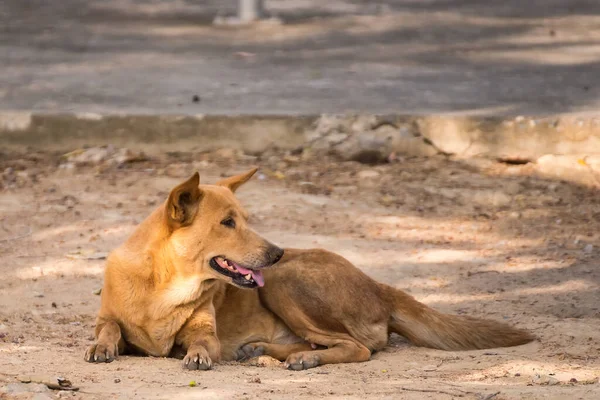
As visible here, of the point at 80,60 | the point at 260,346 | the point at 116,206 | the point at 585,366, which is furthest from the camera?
the point at 80,60

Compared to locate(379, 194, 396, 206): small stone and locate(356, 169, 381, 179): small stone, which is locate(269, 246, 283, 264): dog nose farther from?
locate(356, 169, 381, 179): small stone

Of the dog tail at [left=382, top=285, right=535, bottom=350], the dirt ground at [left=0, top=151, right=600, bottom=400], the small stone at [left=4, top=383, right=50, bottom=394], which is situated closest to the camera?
the small stone at [left=4, top=383, right=50, bottom=394]

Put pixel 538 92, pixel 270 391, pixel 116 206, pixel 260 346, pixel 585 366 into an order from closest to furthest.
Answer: pixel 270 391 → pixel 585 366 → pixel 260 346 → pixel 116 206 → pixel 538 92

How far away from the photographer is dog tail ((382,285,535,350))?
19.6 ft

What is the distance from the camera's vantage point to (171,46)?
500 inches

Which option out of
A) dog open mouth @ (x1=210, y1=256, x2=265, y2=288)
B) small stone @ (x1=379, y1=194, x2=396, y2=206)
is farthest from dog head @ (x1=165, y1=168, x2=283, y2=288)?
small stone @ (x1=379, y1=194, x2=396, y2=206)

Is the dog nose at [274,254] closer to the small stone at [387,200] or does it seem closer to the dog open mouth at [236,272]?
the dog open mouth at [236,272]

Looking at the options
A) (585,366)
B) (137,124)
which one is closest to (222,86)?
(137,124)

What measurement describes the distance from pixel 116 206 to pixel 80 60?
395 centimetres

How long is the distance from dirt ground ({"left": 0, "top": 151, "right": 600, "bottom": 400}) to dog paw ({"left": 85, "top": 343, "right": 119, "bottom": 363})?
54 millimetres

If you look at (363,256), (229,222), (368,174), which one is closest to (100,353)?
(229,222)

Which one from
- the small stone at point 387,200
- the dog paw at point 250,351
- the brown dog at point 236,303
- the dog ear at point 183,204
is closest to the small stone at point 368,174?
the small stone at point 387,200

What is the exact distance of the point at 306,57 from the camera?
1227cm

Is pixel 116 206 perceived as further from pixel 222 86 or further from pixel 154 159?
pixel 222 86
